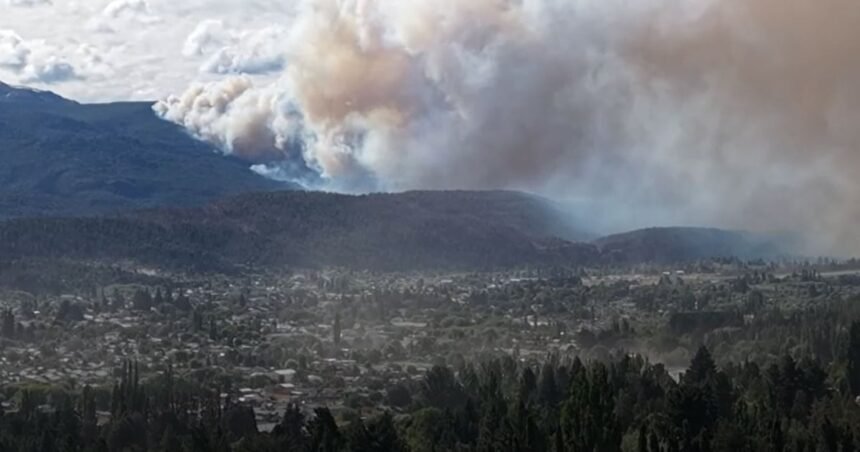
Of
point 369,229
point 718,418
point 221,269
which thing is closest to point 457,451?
point 718,418

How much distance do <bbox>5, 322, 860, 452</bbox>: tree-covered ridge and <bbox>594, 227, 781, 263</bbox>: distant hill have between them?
294ft

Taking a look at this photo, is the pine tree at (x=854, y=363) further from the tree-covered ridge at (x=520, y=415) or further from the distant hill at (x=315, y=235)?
the distant hill at (x=315, y=235)

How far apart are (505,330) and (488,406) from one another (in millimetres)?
40432

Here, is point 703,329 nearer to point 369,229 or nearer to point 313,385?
point 313,385

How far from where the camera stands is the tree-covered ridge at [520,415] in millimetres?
49250

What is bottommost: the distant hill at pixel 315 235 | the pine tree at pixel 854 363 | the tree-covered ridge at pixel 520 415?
the tree-covered ridge at pixel 520 415

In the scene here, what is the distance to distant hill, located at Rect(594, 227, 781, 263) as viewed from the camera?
158 m

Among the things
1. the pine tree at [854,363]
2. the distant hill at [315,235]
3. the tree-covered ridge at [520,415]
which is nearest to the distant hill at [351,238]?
the distant hill at [315,235]

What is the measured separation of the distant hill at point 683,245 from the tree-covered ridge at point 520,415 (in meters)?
89.5

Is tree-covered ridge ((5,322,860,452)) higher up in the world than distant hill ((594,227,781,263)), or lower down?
lower down

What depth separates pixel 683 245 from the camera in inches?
6368

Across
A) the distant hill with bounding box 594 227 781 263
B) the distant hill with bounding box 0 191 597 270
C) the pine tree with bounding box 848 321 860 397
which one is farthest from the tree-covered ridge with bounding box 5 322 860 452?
the distant hill with bounding box 594 227 781 263

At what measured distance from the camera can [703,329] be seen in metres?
87.6

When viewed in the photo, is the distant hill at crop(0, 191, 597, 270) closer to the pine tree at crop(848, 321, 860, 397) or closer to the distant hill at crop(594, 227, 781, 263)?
the distant hill at crop(594, 227, 781, 263)
